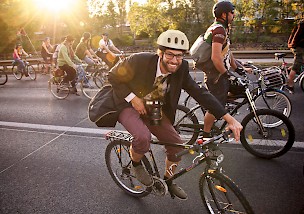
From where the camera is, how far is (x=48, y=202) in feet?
12.1

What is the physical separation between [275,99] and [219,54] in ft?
7.04

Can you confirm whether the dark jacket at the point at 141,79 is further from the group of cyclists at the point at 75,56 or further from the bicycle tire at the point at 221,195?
the group of cyclists at the point at 75,56

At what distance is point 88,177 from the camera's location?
4238 mm

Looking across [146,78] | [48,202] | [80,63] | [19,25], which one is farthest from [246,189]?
[19,25]

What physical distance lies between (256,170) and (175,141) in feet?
5.45

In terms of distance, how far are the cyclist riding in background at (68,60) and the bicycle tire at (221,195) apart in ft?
23.0

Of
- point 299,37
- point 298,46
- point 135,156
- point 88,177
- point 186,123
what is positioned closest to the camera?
point 135,156

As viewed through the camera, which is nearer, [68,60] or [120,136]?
[120,136]

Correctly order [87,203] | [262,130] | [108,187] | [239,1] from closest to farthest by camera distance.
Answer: [87,203] < [108,187] < [262,130] < [239,1]

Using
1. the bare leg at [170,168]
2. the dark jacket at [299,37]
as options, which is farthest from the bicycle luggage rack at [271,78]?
the dark jacket at [299,37]

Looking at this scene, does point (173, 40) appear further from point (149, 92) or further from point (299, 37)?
point (299, 37)

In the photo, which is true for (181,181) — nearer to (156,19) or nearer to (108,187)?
(108,187)

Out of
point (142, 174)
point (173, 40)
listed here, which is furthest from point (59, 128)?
point (173, 40)

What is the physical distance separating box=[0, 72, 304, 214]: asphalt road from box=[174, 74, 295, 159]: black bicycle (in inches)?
9.2
